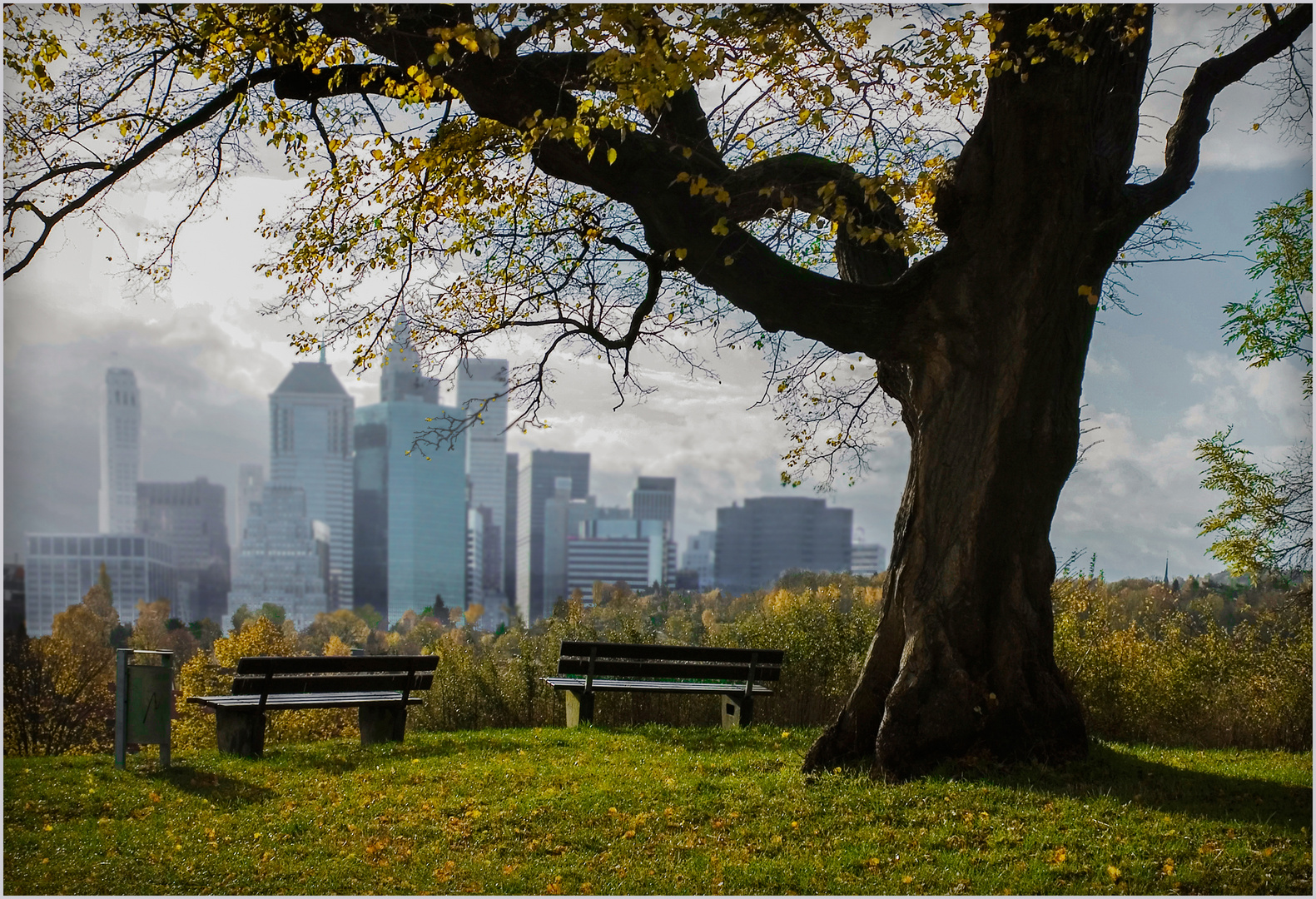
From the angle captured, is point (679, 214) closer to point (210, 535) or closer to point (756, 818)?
point (756, 818)

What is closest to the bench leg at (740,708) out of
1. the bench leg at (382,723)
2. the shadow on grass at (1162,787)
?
the bench leg at (382,723)

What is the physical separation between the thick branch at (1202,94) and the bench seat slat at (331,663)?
6.10 m

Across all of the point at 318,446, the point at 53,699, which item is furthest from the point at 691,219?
the point at 318,446

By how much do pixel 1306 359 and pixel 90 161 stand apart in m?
10.9

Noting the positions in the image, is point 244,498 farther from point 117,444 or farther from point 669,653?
point 669,653

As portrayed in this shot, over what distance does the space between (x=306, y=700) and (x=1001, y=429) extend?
521 cm

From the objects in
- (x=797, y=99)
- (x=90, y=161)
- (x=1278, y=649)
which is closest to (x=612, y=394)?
(x=797, y=99)

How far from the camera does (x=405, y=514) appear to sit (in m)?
121

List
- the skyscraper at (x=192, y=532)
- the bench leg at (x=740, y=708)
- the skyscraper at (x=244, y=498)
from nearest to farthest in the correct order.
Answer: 1. the bench leg at (x=740, y=708)
2. the skyscraper at (x=192, y=532)
3. the skyscraper at (x=244, y=498)

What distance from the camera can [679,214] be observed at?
580cm

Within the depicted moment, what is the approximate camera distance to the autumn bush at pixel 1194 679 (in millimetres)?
8227

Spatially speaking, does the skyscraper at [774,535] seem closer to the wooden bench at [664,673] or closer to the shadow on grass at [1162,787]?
the wooden bench at [664,673]

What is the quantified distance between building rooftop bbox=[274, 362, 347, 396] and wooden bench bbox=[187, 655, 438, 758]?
414 ft

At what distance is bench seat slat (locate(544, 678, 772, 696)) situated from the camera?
825 cm
